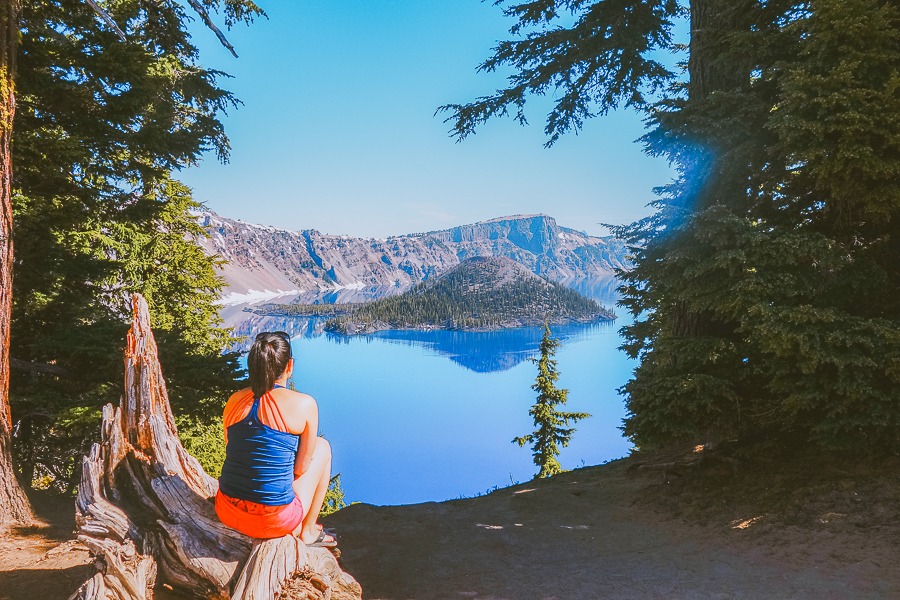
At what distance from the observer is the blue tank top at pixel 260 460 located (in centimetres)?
261

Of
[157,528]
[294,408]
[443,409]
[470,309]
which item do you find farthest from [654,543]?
[470,309]

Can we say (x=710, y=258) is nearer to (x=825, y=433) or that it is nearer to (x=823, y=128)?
(x=823, y=128)

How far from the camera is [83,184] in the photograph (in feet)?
19.5

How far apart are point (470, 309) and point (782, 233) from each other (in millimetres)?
152519

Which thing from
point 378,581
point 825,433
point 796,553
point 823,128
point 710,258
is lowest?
point 378,581

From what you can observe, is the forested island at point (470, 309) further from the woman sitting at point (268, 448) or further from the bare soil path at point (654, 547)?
the woman sitting at point (268, 448)

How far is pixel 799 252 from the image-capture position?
14.4ft

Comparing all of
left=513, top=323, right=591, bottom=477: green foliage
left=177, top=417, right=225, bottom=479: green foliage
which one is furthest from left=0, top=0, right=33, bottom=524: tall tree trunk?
left=513, top=323, right=591, bottom=477: green foliage

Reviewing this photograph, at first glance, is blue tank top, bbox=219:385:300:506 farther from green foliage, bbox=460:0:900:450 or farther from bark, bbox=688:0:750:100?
bark, bbox=688:0:750:100

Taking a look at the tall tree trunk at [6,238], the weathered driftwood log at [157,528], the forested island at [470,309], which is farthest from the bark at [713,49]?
the forested island at [470,309]

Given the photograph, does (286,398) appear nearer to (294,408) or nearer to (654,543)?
(294,408)

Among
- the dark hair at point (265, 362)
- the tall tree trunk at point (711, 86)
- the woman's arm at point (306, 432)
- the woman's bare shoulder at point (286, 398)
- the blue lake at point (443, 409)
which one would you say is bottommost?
the blue lake at point (443, 409)

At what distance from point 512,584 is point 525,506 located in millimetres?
2793

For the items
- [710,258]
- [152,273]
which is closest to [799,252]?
[710,258]
